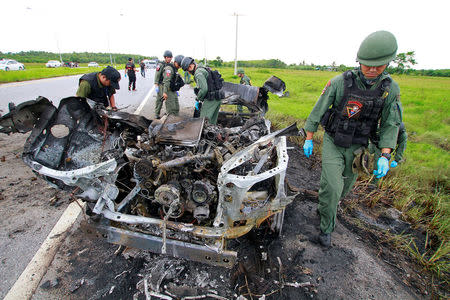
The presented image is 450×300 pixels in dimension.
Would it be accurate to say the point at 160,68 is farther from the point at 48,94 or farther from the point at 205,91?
the point at 48,94

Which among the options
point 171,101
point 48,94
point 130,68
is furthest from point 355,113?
point 48,94

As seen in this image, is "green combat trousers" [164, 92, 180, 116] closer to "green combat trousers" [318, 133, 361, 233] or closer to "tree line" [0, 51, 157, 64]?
"green combat trousers" [318, 133, 361, 233]

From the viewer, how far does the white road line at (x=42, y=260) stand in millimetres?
2023

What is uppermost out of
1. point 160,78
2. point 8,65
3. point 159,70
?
point 159,70

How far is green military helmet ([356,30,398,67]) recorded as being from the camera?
2.44 meters

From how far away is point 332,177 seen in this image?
279 centimetres

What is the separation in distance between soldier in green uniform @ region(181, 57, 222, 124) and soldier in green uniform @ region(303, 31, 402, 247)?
275 centimetres

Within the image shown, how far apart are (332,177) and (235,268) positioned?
4.97 ft

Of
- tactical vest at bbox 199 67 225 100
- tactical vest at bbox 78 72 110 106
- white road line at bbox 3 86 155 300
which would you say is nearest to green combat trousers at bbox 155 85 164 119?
tactical vest at bbox 199 67 225 100

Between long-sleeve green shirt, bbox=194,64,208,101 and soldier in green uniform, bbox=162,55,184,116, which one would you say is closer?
long-sleeve green shirt, bbox=194,64,208,101

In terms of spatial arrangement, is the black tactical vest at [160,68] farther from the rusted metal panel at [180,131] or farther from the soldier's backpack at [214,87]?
the rusted metal panel at [180,131]

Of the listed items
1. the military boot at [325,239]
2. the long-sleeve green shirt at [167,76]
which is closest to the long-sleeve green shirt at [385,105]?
the military boot at [325,239]

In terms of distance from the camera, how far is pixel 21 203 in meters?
3.18

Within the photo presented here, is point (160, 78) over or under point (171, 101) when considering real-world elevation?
over
